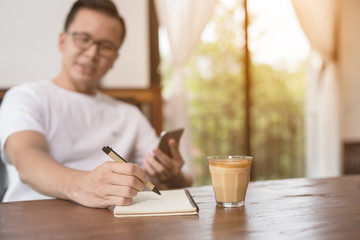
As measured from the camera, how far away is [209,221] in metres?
0.75

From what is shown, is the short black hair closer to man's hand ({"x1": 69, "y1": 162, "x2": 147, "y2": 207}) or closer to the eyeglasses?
the eyeglasses

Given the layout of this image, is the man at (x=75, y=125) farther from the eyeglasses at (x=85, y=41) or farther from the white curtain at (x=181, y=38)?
the white curtain at (x=181, y=38)

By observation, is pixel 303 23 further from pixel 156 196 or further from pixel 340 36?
pixel 156 196

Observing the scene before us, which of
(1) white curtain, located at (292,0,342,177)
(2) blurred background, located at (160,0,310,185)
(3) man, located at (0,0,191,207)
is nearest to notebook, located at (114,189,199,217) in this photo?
(3) man, located at (0,0,191,207)

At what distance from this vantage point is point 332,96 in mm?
3398

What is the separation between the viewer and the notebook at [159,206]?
31.3 inches

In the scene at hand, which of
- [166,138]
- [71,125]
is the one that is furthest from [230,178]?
[71,125]

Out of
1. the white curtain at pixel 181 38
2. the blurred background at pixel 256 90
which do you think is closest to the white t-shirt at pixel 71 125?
the white curtain at pixel 181 38

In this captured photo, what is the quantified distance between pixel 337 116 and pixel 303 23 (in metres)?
0.93

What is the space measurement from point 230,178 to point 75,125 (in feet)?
2.80

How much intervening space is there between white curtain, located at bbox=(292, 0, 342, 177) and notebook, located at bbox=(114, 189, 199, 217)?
9.16 ft

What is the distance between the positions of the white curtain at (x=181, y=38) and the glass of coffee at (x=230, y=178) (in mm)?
1976

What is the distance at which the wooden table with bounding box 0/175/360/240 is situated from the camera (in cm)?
67

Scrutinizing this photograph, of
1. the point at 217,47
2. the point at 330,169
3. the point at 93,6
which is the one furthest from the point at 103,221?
the point at 217,47
